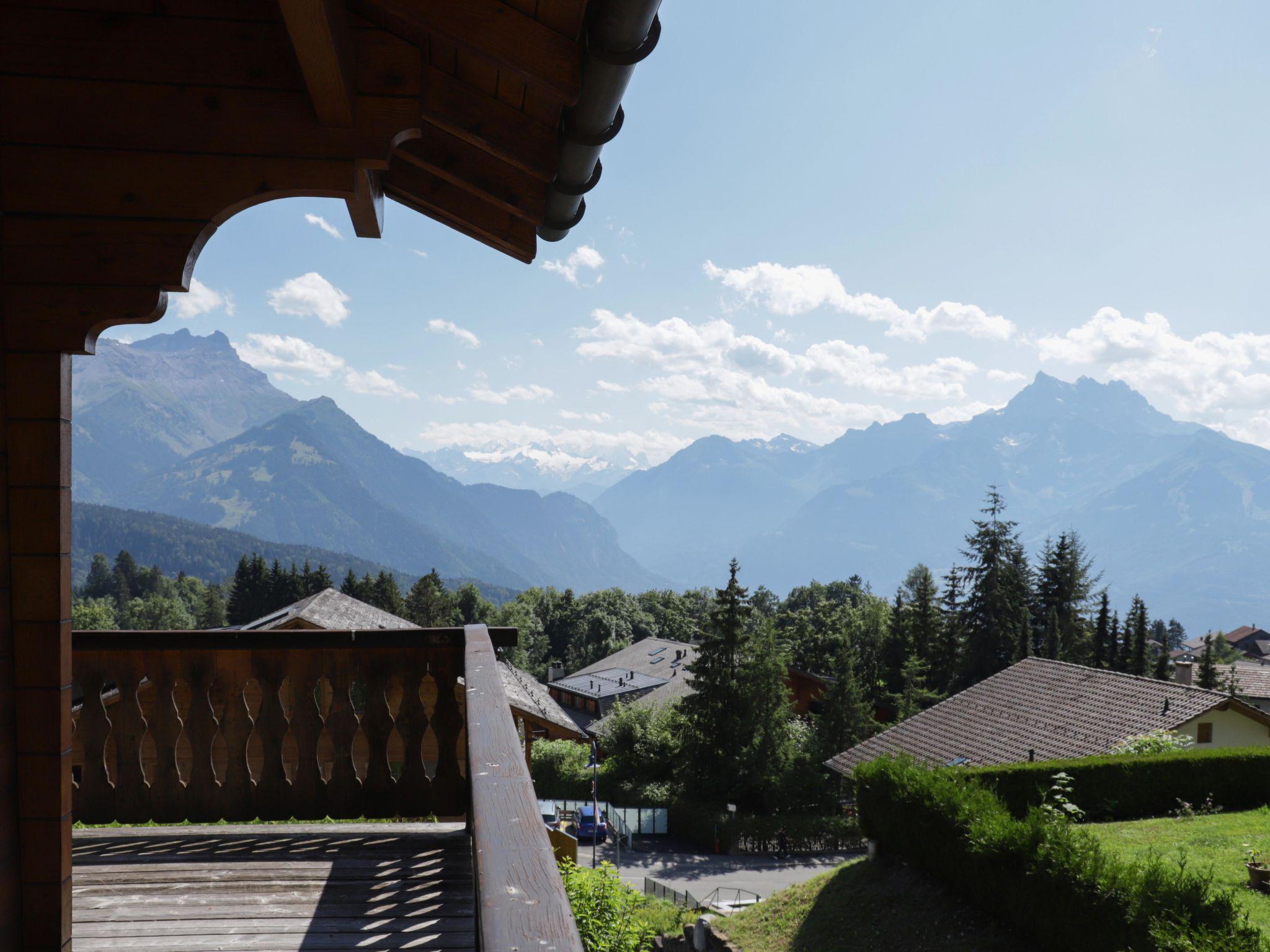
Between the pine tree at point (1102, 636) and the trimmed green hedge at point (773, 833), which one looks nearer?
the trimmed green hedge at point (773, 833)

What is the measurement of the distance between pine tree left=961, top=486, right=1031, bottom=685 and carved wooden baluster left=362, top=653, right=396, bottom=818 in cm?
4036

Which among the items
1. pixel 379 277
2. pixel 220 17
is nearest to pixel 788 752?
pixel 379 277

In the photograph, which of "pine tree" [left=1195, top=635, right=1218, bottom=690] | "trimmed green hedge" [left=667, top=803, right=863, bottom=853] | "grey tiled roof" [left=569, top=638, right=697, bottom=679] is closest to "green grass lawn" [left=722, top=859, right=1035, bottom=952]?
"trimmed green hedge" [left=667, top=803, right=863, bottom=853]

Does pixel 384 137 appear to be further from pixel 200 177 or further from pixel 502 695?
pixel 502 695

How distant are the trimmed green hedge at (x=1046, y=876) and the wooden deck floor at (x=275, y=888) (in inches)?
288

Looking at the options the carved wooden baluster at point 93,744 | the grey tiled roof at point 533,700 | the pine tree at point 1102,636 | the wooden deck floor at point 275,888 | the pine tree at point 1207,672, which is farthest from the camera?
the pine tree at point 1102,636

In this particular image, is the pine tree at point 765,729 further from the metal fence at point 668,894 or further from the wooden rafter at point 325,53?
the wooden rafter at point 325,53

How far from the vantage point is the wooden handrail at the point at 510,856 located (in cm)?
98

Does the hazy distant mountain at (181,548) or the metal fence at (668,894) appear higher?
the hazy distant mountain at (181,548)

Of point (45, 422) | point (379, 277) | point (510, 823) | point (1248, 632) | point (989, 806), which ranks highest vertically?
point (379, 277)

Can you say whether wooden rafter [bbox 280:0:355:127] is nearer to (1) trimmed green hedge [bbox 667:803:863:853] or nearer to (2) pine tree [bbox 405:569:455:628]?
(1) trimmed green hedge [bbox 667:803:863:853]

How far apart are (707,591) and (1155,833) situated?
232ft

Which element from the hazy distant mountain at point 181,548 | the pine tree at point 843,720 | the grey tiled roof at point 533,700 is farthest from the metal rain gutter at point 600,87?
the hazy distant mountain at point 181,548

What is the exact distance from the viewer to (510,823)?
4.59ft
